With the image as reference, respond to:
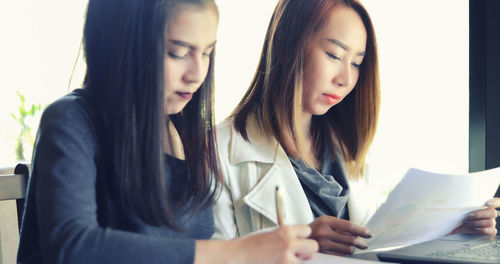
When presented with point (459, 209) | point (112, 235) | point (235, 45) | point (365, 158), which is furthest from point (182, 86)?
point (235, 45)

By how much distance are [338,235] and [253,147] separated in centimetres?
41

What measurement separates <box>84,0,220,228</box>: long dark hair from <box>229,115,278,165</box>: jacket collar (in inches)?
19.7

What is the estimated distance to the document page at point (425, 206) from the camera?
0.93 m

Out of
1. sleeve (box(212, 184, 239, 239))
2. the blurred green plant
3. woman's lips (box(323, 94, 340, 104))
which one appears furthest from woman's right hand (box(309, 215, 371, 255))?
the blurred green plant

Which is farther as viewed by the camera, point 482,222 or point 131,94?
point 482,222

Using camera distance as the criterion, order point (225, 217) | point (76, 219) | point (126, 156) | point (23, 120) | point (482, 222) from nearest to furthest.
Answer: point (76, 219), point (126, 156), point (482, 222), point (225, 217), point (23, 120)

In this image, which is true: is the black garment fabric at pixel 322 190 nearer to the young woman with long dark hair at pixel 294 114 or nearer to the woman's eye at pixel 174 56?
the young woman with long dark hair at pixel 294 114

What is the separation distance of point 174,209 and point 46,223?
27cm

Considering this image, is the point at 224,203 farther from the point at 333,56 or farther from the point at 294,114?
the point at 333,56

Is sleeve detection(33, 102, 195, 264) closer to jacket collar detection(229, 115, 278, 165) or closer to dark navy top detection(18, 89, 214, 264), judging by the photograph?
dark navy top detection(18, 89, 214, 264)

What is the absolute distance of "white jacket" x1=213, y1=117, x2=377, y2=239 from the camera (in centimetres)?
130

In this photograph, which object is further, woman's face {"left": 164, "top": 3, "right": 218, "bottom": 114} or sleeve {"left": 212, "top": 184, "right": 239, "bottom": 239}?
sleeve {"left": 212, "top": 184, "right": 239, "bottom": 239}

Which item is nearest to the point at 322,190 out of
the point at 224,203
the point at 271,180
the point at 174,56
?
the point at 271,180

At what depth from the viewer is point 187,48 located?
0.88m
